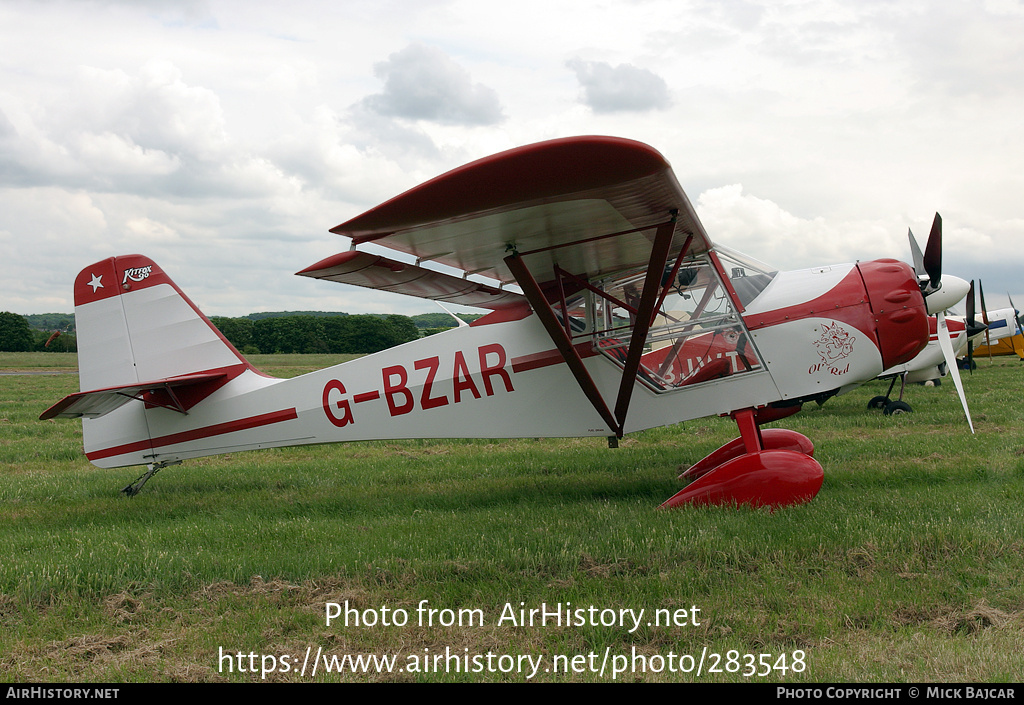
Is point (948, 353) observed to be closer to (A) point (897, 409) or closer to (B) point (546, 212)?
(A) point (897, 409)

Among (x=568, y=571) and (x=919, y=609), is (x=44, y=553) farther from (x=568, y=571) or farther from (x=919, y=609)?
(x=919, y=609)

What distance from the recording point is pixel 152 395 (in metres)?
7.69

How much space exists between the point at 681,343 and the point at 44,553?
5785 millimetres

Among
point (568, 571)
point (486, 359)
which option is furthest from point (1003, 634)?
point (486, 359)

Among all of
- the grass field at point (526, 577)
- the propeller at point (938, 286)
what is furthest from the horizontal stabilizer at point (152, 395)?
the propeller at point (938, 286)

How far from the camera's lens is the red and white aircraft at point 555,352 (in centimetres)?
593

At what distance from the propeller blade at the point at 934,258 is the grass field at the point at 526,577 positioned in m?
2.03

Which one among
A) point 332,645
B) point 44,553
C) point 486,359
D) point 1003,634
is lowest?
point 1003,634

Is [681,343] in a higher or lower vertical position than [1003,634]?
higher

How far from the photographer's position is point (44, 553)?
5.53 metres

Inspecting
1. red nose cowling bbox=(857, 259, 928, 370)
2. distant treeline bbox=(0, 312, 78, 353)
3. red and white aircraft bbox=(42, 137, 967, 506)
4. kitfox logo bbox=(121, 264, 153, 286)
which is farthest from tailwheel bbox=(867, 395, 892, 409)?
distant treeline bbox=(0, 312, 78, 353)

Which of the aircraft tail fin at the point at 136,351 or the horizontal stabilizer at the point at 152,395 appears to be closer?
the horizontal stabilizer at the point at 152,395

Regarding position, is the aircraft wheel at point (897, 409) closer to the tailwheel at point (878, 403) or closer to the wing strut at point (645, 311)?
the tailwheel at point (878, 403)
